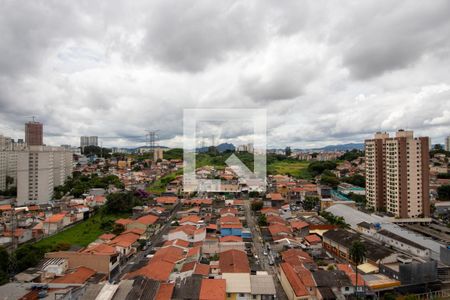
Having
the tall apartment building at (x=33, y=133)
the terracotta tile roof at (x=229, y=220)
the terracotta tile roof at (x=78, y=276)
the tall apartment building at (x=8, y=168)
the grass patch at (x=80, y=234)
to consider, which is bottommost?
the grass patch at (x=80, y=234)

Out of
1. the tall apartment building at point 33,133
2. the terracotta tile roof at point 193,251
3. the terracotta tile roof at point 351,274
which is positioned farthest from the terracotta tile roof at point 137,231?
the tall apartment building at point 33,133

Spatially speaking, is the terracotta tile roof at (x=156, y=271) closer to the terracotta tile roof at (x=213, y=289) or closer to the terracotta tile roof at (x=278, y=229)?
the terracotta tile roof at (x=213, y=289)


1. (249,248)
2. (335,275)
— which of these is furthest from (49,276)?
(335,275)

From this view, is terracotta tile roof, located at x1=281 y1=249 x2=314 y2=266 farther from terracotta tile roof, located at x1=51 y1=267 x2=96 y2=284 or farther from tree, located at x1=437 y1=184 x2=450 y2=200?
tree, located at x1=437 y1=184 x2=450 y2=200

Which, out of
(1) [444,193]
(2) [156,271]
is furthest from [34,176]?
(1) [444,193]

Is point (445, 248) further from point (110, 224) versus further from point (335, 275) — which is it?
point (110, 224)

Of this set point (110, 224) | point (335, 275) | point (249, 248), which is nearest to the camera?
point (335, 275)

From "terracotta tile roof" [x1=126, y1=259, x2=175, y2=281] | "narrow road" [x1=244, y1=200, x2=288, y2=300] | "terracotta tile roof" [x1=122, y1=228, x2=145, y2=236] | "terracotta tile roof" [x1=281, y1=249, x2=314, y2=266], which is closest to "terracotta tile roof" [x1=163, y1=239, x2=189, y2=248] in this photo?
"terracotta tile roof" [x1=126, y1=259, x2=175, y2=281]
